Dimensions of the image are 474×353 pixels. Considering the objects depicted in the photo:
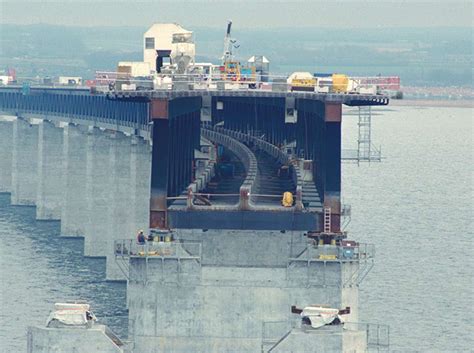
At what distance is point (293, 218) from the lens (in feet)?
328

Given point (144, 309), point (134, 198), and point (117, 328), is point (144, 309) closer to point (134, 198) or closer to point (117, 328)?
point (117, 328)

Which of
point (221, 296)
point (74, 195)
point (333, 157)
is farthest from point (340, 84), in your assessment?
point (74, 195)

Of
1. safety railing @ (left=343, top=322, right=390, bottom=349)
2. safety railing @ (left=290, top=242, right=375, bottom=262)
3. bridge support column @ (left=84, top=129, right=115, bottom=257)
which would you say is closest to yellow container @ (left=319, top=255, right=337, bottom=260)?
safety railing @ (left=290, top=242, right=375, bottom=262)

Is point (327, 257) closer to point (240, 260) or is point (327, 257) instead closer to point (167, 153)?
point (240, 260)

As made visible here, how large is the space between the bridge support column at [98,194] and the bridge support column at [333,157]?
63.8 m

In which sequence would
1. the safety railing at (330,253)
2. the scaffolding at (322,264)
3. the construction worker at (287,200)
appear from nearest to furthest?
the scaffolding at (322,264) < the safety railing at (330,253) < the construction worker at (287,200)

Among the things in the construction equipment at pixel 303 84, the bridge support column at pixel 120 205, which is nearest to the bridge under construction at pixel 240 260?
the construction equipment at pixel 303 84

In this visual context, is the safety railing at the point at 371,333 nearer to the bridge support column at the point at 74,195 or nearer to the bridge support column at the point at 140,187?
the bridge support column at the point at 140,187

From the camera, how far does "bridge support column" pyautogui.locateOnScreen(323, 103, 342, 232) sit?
10200 centimetres

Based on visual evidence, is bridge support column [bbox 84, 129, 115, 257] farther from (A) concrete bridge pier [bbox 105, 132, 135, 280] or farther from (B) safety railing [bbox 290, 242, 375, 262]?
(B) safety railing [bbox 290, 242, 375, 262]

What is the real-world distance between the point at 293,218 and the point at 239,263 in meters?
3.16

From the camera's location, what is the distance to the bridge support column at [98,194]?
171 metres

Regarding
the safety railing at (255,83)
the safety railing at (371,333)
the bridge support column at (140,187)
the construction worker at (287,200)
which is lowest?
the safety railing at (371,333)

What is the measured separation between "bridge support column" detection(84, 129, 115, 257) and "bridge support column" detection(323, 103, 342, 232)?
6378 centimetres
